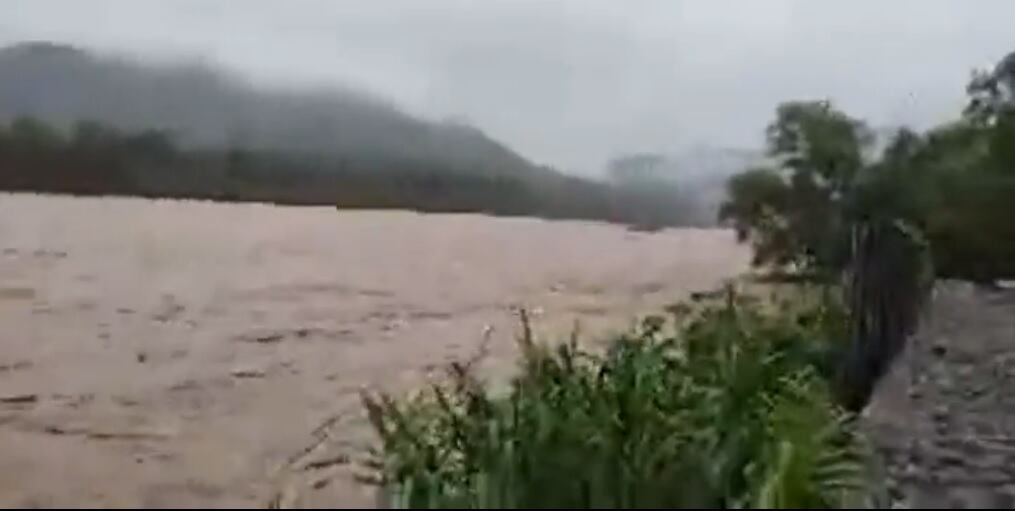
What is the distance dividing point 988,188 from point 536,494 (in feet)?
17.6

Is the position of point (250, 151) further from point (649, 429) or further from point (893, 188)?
point (649, 429)

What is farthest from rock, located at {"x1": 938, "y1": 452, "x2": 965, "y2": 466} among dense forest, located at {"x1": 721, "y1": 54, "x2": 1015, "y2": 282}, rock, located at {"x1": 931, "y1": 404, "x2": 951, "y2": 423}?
dense forest, located at {"x1": 721, "y1": 54, "x2": 1015, "y2": 282}

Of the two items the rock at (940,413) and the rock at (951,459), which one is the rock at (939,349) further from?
the rock at (951,459)

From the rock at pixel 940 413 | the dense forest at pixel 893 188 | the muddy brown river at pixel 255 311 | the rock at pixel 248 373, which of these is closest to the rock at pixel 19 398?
the muddy brown river at pixel 255 311

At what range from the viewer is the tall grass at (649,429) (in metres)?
2.94

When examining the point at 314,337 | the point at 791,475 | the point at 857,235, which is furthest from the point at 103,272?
the point at 791,475

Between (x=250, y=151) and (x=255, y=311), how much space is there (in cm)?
266

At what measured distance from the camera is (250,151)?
11406 millimetres

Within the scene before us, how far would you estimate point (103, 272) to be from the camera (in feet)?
32.0

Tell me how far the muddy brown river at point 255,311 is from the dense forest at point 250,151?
0.66ft

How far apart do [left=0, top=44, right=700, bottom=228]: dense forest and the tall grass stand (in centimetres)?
436

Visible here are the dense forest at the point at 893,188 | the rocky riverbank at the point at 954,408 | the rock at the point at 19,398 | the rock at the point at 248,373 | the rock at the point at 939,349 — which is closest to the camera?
the rocky riverbank at the point at 954,408

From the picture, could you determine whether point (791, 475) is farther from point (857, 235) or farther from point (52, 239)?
point (52, 239)

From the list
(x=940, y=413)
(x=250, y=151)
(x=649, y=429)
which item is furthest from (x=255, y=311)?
(x=649, y=429)
